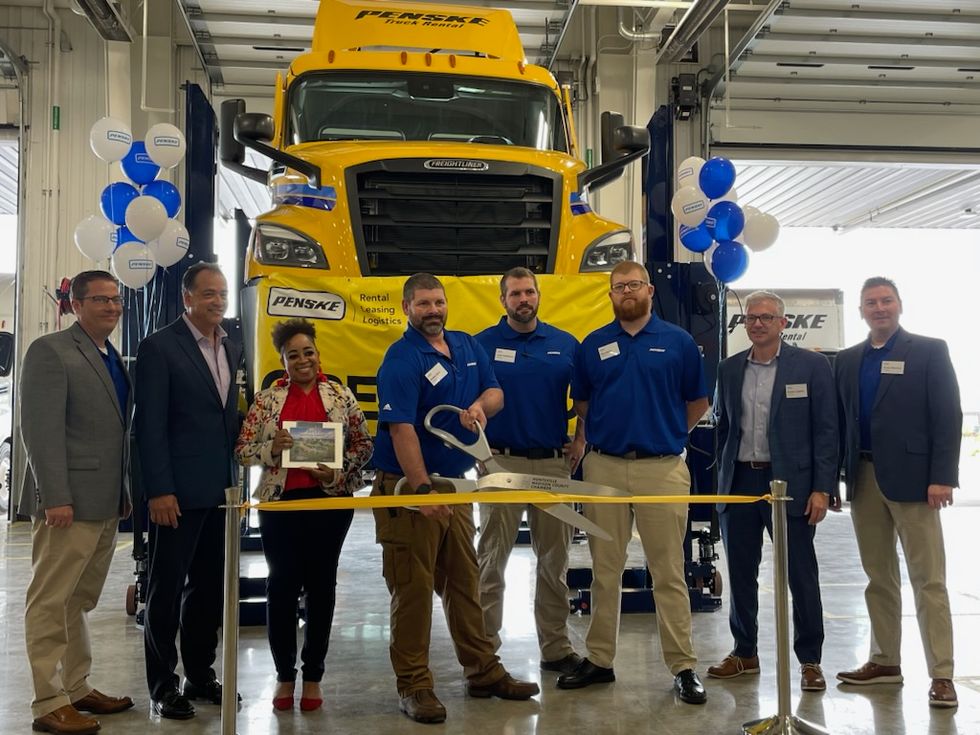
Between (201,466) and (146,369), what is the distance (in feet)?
1.58

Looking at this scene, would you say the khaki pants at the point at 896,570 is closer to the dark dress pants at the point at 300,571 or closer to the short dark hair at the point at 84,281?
the dark dress pants at the point at 300,571

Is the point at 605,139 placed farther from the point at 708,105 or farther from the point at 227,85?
the point at 227,85

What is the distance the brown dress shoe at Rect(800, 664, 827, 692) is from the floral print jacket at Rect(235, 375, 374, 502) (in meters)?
2.33

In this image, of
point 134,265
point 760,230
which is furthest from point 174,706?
point 760,230

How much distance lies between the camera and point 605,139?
6.96m

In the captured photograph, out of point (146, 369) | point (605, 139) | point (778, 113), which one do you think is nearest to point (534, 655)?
point (146, 369)

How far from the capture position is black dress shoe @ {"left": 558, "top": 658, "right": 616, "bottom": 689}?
459 cm

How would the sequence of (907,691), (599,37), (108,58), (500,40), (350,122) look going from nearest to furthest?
(907,691) → (350,122) → (500,40) → (108,58) → (599,37)

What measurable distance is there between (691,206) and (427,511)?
13.2 feet

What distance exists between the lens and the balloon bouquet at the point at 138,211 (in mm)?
6855

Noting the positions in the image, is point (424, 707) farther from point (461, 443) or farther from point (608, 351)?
point (608, 351)

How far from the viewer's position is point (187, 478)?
13.7 feet

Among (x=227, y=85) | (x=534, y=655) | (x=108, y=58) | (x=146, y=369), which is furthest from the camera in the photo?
(x=227, y=85)

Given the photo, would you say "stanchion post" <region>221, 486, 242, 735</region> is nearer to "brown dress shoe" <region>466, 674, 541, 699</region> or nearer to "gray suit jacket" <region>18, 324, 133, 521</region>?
"gray suit jacket" <region>18, 324, 133, 521</region>
